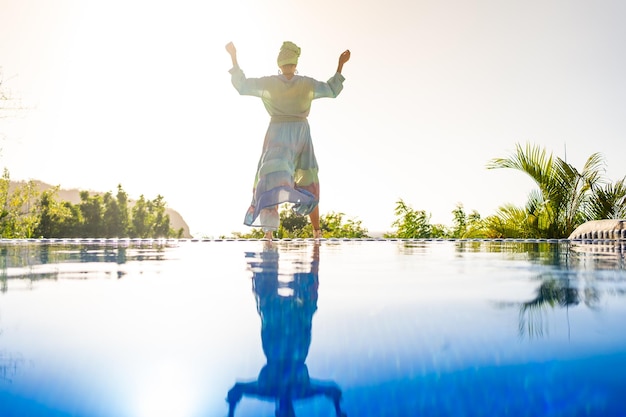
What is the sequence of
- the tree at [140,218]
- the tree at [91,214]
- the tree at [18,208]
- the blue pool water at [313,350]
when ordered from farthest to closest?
1. the tree at [140,218]
2. the tree at [18,208]
3. the tree at [91,214]
4. the blue pool water at [313,350]

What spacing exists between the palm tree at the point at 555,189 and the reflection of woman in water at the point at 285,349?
25.3 ft

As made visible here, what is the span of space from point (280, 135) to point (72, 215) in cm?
667

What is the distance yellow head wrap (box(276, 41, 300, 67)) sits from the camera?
4.95m

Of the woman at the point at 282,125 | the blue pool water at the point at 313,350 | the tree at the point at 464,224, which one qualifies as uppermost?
the woman at the point at 282,125

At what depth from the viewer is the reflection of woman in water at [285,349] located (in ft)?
2.54

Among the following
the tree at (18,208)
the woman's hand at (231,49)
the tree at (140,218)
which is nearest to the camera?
the woman's hand at (231,49)

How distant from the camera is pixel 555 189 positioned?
8766mm

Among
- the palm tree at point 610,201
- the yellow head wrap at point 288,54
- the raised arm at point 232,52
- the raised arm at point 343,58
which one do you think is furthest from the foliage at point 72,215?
the palm tree at point 610,201

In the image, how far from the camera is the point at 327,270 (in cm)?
279

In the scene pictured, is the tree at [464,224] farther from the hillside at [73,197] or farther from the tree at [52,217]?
the tree at [52,217]

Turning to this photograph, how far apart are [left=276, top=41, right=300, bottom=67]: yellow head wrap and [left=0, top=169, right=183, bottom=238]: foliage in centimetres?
645

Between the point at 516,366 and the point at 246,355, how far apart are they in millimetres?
497

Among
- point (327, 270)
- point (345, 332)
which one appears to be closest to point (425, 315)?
point (345, 332)

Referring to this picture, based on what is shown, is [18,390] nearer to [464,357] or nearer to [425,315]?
[464,357]
